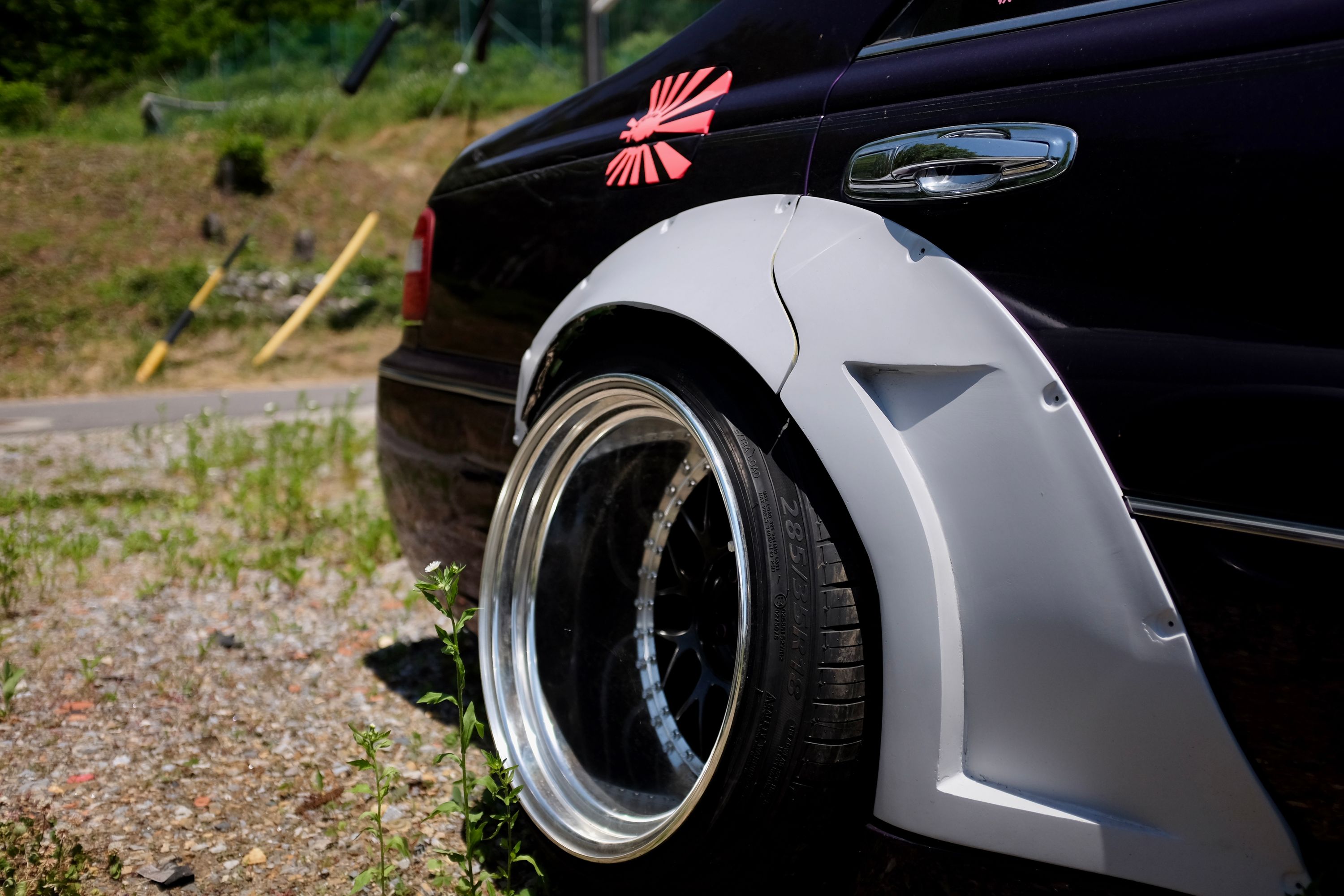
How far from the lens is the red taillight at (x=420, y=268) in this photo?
8.44 ft

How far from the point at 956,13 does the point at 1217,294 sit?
639mm

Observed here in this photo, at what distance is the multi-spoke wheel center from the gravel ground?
53cm

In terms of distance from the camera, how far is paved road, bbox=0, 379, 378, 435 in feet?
23.0

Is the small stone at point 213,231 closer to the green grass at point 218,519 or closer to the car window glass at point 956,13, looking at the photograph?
the green grass at point 218,519

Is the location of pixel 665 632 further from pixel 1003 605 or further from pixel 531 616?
pixel 1003 605

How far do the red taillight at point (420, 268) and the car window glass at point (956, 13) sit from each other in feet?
4.79

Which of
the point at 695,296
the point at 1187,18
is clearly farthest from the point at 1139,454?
the point at 695,296

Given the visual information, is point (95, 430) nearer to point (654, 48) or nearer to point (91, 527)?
point (91, 527)

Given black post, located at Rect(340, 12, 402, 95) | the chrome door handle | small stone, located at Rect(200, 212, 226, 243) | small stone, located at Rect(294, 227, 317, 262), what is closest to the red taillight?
the chrome door handle

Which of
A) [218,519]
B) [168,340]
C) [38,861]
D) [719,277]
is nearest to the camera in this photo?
[719,277]

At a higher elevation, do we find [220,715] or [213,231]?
[213,231]

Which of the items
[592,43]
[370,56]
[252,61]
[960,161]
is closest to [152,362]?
[370,56]

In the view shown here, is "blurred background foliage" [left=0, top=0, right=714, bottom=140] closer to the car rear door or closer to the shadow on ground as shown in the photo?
the shadow on ground

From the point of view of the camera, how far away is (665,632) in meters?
1.98
